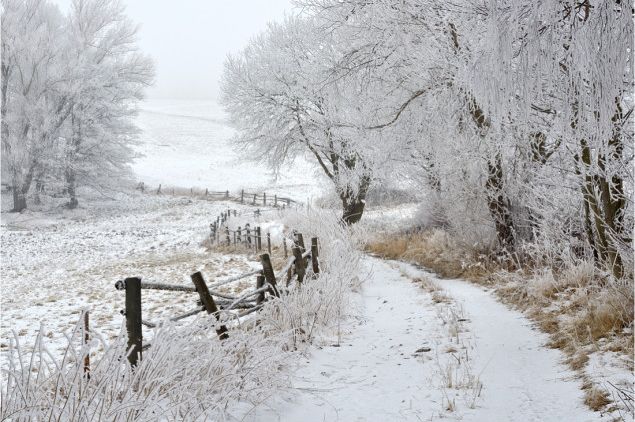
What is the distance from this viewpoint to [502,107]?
13.1ft

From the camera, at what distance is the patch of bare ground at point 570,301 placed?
4.66m

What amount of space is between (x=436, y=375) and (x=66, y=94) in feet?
93.1

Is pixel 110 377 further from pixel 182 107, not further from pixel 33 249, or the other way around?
pixel 182 107

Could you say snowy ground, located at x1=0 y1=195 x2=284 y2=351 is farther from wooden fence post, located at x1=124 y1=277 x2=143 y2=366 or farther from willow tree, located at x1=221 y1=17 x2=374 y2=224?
willow tree, located at x1=221 y1=17 x2=374 y2=224

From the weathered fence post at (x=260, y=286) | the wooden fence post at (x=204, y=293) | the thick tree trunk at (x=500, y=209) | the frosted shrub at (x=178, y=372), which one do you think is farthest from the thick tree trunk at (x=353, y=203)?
the wooden fence post at (x=204, y=293)

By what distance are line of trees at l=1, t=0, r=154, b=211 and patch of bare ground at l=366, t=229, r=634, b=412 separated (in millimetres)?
23239

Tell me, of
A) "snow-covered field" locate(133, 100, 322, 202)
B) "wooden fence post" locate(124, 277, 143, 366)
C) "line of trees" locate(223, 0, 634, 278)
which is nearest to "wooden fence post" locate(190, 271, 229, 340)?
"wooden fence post" locate(124, 277, 143, 366)

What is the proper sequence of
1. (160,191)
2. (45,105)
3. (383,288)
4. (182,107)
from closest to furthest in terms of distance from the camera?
(383,288)
(45,105)
(160,191)
(182,107)

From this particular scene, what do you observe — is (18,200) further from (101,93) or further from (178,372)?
(178,372)

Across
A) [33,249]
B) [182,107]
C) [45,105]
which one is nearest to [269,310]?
[33,249]

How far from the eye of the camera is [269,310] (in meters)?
5.71

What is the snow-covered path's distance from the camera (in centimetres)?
405

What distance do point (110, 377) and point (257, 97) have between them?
55.7ft

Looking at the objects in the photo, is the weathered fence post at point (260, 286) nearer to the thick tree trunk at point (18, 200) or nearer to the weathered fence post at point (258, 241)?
the weathered fence post at point (258, 241)
